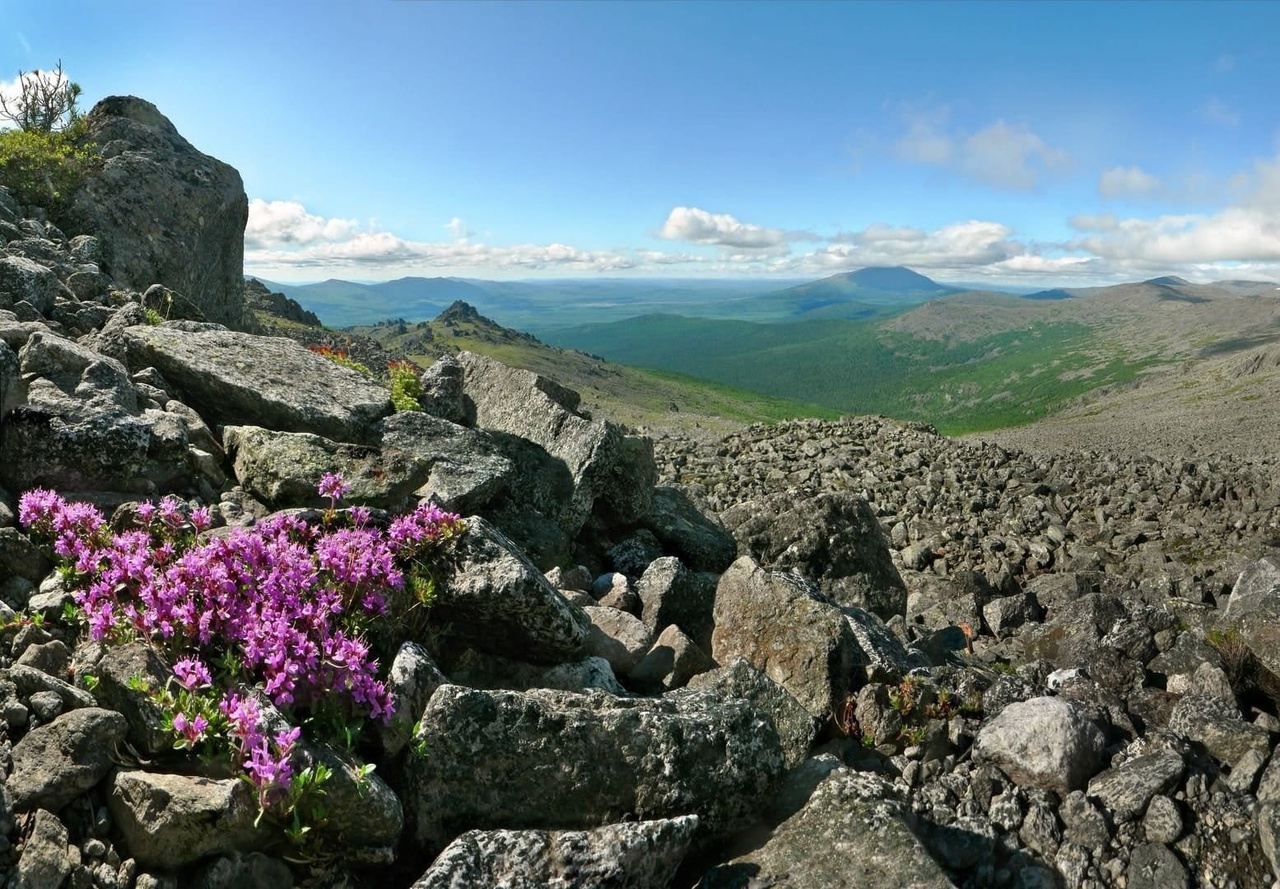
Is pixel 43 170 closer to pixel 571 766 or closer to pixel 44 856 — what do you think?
pixel 44 856

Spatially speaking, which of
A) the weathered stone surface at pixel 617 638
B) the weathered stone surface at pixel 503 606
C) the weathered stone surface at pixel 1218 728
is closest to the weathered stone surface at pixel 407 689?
the weathered stone surface at pixel 503 606

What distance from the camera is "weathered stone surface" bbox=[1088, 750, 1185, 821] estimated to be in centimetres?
838

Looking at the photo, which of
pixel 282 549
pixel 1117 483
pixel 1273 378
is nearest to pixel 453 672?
pixel 282 549

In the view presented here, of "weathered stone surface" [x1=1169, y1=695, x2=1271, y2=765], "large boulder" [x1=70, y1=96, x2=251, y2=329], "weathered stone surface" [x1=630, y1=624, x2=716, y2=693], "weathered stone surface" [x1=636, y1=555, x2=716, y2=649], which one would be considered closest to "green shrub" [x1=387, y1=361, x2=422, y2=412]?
"weathered stone surface" [x1=636, y1=555, x2=716, y2=649]

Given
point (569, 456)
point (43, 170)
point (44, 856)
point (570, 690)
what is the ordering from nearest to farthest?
point (44, 856), point (570, 690), point (569, 456), point (43, 170)

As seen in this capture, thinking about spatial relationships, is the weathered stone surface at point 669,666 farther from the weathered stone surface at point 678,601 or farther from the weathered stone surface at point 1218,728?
the weathered stone surface at point 1218,728

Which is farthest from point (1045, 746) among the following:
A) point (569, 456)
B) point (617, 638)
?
point (569, 456)

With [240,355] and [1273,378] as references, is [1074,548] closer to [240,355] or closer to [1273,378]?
[240,355]

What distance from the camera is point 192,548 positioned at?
757 centimetres

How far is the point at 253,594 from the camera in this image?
677 centimetres

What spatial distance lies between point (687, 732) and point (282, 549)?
411cm

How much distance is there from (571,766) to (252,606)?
2978 mm

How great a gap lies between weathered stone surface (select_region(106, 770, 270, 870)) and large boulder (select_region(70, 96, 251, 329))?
21388 mm

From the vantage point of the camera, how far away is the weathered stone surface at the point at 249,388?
12305mm
